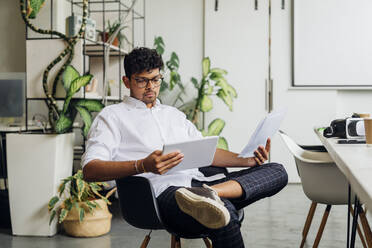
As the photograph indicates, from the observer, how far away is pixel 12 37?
5.61 meters

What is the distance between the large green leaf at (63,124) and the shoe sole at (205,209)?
1.82m

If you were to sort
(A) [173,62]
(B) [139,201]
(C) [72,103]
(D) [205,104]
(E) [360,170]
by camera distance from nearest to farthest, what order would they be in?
(E) [360,170]
(B) [139,201]
(C) [72,103]
(D) [205,104]
(A) [173,62]

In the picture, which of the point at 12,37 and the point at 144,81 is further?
the point at 12,37

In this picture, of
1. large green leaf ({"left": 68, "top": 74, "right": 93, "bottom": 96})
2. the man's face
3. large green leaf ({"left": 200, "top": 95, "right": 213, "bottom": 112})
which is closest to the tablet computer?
the man's face

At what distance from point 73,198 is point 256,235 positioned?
52.1 inches

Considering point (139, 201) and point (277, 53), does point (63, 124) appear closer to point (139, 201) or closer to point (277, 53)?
point (139, 201)

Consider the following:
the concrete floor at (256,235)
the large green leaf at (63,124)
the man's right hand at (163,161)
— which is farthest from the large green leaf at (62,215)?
the man's right hand at (163,161)

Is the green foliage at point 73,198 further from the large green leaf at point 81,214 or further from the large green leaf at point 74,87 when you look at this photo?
the large green leaf at point 74,87

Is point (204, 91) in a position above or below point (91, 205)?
above

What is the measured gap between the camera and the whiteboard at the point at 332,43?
16.9 ft

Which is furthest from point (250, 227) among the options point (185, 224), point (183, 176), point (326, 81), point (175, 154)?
point (326, 81)

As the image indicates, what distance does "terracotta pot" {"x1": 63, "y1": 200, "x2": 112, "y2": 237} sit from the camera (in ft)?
10.5

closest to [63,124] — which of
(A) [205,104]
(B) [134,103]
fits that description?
(B) [134,103]

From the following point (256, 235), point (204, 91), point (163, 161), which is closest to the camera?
point (163, 161)
